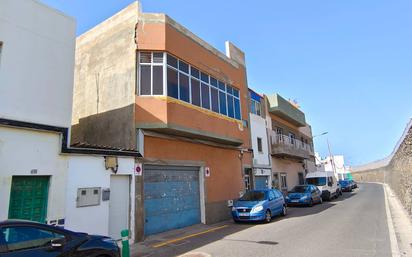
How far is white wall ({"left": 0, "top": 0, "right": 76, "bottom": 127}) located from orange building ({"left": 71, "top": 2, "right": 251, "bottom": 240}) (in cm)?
330

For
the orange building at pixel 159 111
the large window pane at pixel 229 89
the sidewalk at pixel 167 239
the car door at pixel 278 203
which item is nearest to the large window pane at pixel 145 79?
the orange building at pixel 159 111

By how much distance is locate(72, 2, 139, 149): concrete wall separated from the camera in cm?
1320

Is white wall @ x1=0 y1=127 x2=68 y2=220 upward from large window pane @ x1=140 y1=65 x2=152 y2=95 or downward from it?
downward

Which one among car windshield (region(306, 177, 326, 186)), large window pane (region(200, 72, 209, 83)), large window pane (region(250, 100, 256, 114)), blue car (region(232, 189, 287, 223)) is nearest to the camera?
blue car (region(232, 189, 287, 223))

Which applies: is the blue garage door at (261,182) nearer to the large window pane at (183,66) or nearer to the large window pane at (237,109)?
the large window pane at (237,109)

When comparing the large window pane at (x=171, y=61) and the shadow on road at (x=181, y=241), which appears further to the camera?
the large window pane at (x=171, y=61)

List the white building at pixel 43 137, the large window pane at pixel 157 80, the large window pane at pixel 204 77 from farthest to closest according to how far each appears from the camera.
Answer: the large window pane at pixel 204 77 < the large window pane at pixel 157 80 < the white building at pixel 43 137

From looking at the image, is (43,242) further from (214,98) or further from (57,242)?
(214,98)

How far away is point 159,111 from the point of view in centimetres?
1285

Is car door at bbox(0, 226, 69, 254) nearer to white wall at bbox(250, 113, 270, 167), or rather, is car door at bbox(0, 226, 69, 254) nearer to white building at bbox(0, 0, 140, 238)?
white building at bbox(0, 0, 140, 238)

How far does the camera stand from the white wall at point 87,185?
949 centimetres

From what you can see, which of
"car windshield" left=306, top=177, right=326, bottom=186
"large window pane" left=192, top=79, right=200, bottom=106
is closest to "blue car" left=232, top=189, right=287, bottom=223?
"large window pane" left=192, top=79, right=200, bottom=106

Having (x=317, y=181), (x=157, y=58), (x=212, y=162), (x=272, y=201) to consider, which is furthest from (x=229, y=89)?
(x=317, y=181)

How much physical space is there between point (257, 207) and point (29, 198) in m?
9.55
